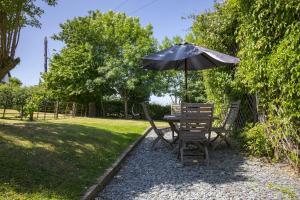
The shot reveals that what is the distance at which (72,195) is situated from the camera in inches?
152

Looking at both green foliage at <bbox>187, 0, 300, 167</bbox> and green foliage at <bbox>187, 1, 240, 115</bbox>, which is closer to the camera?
green foliage at <bbox>187, 0, 300, 167</bbox>

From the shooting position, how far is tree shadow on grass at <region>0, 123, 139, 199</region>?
4020 mm

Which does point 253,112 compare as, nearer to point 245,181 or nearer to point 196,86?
point 245,181

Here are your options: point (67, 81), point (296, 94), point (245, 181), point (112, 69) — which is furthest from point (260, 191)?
point (67, 81)

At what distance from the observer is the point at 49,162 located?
16.6 ft

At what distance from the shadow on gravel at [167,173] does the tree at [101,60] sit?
46.4ft

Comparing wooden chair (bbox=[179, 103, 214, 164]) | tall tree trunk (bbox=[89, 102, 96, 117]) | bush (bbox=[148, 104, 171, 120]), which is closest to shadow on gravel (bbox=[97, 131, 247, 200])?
wooden chair (bbox=[179, 103, 214, 164])

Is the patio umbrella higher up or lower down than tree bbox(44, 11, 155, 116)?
lower down

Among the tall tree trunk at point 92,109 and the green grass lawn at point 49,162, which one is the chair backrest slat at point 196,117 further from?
the tall tree trunk at point 92,109

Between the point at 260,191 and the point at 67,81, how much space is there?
67.2 feet

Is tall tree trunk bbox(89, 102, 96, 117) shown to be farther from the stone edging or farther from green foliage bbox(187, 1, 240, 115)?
the stone edging

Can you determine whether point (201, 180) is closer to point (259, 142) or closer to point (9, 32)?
point (259, 142)

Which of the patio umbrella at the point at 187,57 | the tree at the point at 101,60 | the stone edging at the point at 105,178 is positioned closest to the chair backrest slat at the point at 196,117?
the patio umbrella at the point at 187,57

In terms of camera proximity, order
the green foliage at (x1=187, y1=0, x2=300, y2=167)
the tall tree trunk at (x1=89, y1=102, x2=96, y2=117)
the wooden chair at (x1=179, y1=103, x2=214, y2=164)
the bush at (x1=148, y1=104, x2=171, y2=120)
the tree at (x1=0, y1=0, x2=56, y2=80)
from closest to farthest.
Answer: the green foliage at (x1=187, y1=0, x2=300, y2=167) < the wooden chair at (x1=179, y1=103, x2=214, y2=164) < the tree at (x1=0, y1=0, x2=56, y2=80) < the tall tree trunk at (x1=89, y1=102, x2=96, y2=117) < the bush at (x1=148, y1=104, x2=171, y2=120)
